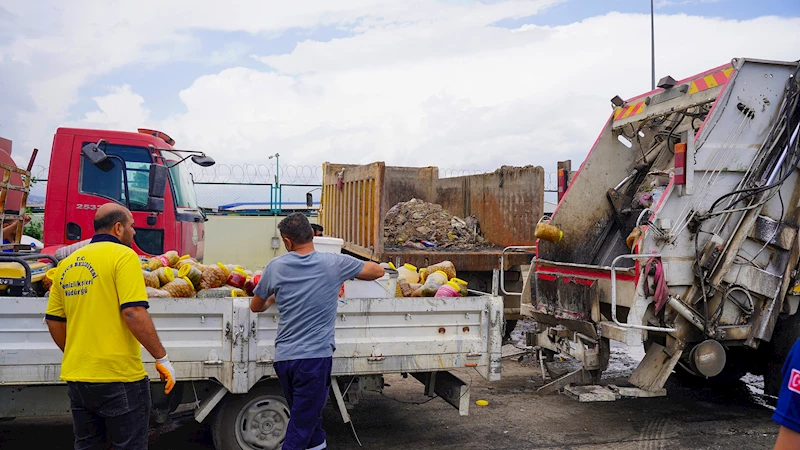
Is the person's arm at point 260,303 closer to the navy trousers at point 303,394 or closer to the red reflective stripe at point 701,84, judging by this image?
the navy trousers at point 303,394

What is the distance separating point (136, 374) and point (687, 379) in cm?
540

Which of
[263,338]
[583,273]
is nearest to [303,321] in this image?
[263,338]

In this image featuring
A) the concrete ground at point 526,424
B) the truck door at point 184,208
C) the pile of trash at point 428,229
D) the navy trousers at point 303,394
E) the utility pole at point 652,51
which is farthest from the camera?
the utility pole at point 652,51

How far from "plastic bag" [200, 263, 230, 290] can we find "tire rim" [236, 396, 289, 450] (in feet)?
2.77

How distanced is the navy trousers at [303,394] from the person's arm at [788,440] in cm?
235

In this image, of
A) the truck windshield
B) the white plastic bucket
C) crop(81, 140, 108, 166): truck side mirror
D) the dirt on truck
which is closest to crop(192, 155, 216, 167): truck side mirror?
the truck windshield

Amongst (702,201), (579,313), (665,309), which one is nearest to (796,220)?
(702,201)

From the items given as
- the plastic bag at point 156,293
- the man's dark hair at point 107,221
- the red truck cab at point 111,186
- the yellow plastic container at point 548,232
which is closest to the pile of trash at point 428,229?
the yellow plastic container at point 548,232

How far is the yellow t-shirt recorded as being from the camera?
3135mm

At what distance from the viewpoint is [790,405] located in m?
1.75

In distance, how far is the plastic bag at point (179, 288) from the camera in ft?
14.3

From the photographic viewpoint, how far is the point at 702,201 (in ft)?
17.4

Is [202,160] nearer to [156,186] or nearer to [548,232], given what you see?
[156,186]

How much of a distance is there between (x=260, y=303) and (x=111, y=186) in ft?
10.7
